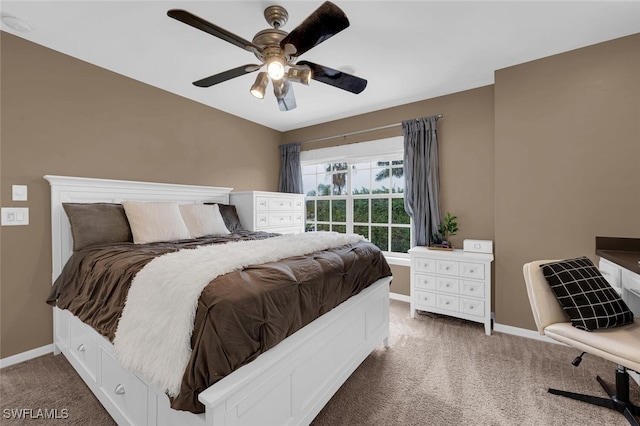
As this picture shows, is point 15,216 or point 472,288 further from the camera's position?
point 472,288

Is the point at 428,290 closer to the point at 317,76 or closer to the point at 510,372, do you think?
the point at 510,372

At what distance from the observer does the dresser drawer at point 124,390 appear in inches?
51.3

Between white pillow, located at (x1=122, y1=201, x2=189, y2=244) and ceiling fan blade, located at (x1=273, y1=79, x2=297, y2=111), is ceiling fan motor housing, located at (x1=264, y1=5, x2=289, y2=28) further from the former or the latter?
white pillow, located at (x1=122, y1=201, x2=189, y2=244)

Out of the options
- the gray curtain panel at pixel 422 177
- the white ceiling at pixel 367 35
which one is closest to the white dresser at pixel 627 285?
the gray curtain panel at pixel 422 177

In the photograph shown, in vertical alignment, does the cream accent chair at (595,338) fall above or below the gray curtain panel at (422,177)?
below

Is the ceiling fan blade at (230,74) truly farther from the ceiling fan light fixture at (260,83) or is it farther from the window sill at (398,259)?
the window sill at (398,259)

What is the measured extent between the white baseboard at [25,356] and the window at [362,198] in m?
3.30

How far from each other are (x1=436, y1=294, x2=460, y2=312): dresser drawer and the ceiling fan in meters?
2.22

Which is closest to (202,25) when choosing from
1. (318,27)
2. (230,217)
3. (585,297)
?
(318,27)

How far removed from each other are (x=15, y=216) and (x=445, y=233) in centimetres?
405

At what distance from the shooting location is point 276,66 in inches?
69.4

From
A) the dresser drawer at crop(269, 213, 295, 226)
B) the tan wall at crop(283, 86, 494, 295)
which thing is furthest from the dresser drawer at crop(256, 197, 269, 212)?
the tan wall at crop(283, 86, 494, 295)

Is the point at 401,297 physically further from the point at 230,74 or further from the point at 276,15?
the point at 276,15

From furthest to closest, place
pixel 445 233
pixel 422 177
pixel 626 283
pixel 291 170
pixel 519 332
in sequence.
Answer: pixel 291 170 → pixel 422 177 → pixel 445 233 → pixel 519 332 → pixel 626 283
